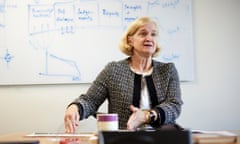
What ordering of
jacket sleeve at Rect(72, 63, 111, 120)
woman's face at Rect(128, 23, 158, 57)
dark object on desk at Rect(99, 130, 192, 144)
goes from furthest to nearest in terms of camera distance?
woman's face at Rect(128, 23, 158, 57)
jacket sleeve at Rect(72, 63, 111, 120)
dark object on desk at Rect(99, 130, 192, 144)

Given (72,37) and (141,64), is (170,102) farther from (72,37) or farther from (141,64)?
(72,37)

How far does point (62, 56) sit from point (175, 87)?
105 cm

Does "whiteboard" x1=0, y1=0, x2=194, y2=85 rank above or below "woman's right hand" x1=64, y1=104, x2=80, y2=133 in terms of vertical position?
above

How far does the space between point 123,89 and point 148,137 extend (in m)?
1.00

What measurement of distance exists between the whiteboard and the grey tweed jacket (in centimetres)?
71

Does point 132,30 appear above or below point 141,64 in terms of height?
above

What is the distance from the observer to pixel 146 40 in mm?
1775

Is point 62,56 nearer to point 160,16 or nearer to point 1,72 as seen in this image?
point 1,72

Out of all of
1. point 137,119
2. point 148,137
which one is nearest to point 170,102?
point 137,119

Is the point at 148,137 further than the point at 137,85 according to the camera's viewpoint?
No

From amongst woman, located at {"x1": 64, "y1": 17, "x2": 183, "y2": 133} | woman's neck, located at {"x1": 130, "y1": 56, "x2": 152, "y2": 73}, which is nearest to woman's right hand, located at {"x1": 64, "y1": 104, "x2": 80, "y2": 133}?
woman, located at {"x1": 64, "y1": 17, "x2": 183, "y2": 133}

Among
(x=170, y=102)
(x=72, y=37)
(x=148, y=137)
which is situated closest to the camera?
(x=148, y=137)

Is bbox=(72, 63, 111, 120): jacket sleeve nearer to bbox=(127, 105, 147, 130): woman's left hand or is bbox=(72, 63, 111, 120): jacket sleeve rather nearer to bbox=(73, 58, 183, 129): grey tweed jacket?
bbox=(73, 58, 183, 129): grey tweed jacket

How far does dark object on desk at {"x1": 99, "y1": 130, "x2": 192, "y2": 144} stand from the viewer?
736mm
